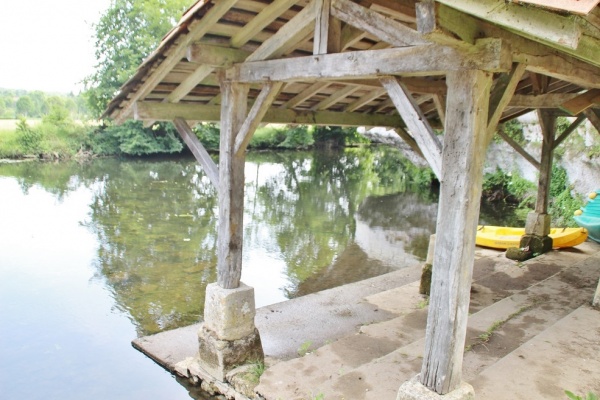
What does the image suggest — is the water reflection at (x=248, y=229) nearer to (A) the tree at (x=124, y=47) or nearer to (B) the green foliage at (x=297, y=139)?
(A) the tree at (x=124, y=47)

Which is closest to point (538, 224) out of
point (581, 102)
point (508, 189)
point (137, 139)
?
point (581, 102)

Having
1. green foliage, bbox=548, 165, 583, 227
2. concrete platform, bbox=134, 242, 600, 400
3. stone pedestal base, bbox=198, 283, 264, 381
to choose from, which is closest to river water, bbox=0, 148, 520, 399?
stone pedestal base, bbox=198, 283, 264, 381

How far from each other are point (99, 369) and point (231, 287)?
2.44 m

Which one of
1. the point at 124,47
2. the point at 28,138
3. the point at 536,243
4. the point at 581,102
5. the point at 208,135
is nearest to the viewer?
the point at 581,102

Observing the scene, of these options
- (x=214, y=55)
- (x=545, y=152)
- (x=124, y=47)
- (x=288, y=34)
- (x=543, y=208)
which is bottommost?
(x=543, y=208)

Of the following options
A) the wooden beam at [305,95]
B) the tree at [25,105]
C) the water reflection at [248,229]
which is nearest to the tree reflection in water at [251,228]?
the water reflection at [248,229]

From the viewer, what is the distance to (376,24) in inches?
127

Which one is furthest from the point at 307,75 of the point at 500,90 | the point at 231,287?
the point at 231,287

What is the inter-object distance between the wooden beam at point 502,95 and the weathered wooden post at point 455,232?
0.09 m

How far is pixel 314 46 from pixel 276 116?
2.38 m

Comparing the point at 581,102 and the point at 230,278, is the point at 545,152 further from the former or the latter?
the point at 230,278

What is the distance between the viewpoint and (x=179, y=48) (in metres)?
4.05

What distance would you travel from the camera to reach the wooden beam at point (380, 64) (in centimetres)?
278

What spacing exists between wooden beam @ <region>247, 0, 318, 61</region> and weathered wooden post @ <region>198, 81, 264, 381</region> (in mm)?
403
